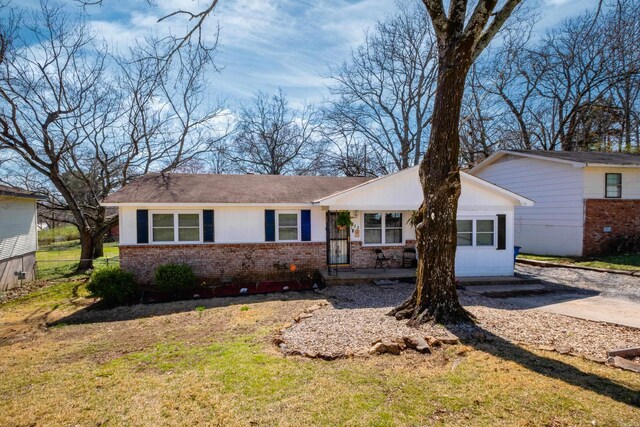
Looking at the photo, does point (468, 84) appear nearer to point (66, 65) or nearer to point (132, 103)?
point (132, 103)

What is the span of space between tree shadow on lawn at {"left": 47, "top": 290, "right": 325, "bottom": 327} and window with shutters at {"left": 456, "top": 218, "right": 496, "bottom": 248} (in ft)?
18.3

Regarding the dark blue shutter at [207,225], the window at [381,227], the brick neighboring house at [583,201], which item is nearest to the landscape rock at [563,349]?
the window at [381,227]

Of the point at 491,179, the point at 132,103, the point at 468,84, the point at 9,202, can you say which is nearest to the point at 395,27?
the point at 468,84

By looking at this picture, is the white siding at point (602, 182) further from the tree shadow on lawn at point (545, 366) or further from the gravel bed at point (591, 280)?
the tree shadow on lawn at point (545, 366)

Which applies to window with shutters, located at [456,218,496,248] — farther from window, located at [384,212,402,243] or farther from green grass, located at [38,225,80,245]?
green grass, located at [38,225,80,245]

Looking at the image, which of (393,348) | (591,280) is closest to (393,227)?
(591,280)

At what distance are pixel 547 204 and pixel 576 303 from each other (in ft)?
31.2

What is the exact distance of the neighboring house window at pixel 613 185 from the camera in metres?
15.6

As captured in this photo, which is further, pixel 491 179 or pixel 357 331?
pixel 491 179

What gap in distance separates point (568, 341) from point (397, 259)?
23.8 feet

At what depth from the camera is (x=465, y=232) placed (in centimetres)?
1223

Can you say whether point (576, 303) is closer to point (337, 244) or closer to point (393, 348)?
point (393, 348)

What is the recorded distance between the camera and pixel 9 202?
13812 millimetres

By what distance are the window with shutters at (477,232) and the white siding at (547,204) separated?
6.24 meters
